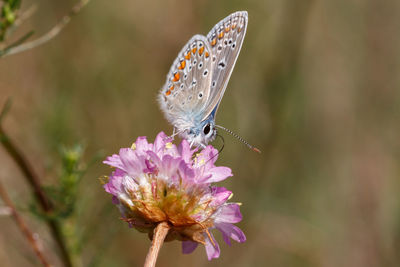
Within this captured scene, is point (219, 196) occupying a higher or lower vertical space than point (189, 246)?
higher

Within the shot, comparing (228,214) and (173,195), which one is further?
(228,214)

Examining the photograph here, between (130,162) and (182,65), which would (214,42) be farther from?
(130,162)

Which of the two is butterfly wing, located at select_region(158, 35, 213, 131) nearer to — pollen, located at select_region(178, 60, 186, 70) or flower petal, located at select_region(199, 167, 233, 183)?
pollen, located at select_region(178, 60, 186, 70)

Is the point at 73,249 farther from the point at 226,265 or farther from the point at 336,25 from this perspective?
the point at 336,25

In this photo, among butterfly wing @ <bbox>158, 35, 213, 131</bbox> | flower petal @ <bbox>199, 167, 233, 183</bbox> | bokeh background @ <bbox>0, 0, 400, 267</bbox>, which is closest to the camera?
flower petal @ <bbox>199, 167, 233, 183</bbox>

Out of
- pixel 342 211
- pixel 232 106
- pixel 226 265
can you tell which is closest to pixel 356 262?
pixel 342 211

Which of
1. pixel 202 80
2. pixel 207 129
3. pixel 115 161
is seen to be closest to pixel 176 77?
pixel 202 80

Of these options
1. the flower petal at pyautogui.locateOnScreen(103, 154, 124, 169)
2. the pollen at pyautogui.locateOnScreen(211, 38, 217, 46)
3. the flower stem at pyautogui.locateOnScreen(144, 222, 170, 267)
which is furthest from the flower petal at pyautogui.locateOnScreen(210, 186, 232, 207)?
the pollen at pyautogui.locateOnScreen(211, 38, 217, 46)
